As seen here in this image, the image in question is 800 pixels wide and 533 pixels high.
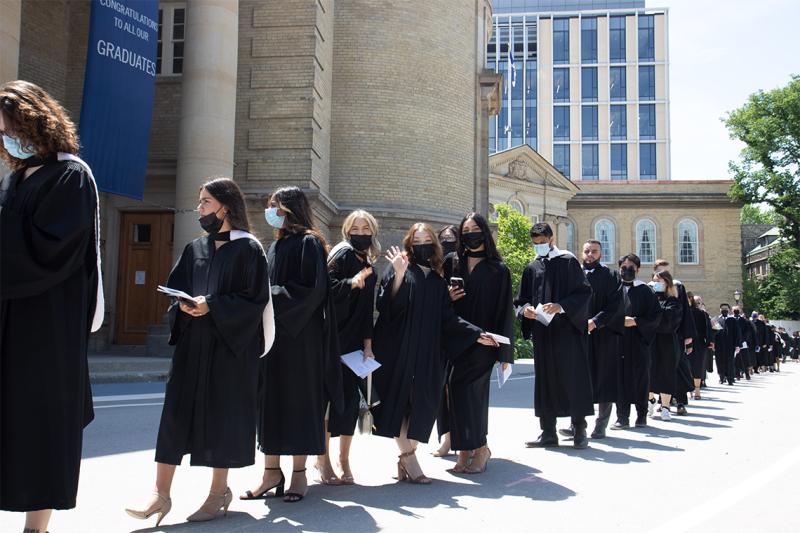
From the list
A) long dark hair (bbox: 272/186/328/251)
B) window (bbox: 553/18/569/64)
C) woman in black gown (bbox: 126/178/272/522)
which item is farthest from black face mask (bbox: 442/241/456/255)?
window (bbox: 553/18/569/64)

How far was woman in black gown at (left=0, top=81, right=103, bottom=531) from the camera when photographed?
379 cm

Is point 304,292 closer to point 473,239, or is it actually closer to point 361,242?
point 361,242

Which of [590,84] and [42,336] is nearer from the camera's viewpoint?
[42,336]

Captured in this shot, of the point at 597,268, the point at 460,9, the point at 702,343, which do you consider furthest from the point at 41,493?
the point at 460,9

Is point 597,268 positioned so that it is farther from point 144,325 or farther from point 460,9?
point 460,9

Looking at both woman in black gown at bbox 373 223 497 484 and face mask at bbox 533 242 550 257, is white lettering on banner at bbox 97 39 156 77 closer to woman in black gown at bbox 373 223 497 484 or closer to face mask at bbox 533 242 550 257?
face mask at bbox 533 242 550 257

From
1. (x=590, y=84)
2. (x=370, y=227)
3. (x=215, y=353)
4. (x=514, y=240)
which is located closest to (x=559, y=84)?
(x=590, y=84)

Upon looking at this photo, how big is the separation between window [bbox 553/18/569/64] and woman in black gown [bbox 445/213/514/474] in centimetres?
9234

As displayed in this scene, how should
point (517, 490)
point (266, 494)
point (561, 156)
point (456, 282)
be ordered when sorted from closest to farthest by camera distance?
point (266, 494) < point (517, 490) < point (456, 282) < point (561, 156)

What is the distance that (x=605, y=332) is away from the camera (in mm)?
10172

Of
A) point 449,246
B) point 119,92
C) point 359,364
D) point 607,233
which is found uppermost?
point 607,233

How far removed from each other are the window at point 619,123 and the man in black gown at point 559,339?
87.6 metres

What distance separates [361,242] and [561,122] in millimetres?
91078

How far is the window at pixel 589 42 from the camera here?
9325 cm
